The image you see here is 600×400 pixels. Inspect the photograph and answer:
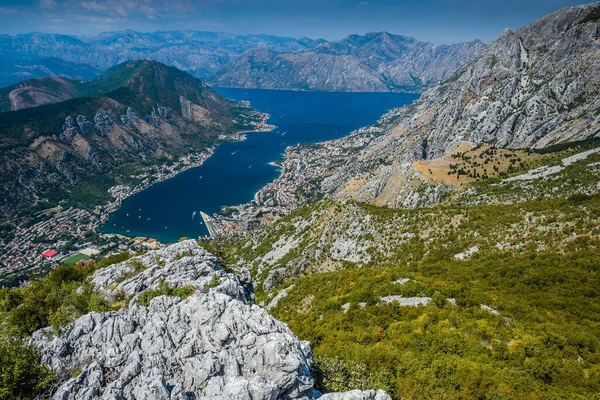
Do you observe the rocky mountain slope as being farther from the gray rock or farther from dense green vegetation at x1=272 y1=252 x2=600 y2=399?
the gray rock

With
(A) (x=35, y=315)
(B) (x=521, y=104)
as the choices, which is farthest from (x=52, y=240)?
(B) (x=521, y=104)

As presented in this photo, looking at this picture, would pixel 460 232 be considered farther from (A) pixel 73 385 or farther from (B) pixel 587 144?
(B) pixel 587 144

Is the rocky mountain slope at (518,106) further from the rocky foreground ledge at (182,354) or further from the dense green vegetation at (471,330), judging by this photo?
the rocky foreground ledge at (182,354)

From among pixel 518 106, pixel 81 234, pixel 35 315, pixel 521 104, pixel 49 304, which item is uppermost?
pixel 521 104

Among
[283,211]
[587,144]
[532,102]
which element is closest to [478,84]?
[532,102]

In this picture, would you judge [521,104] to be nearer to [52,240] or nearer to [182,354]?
[182,354]

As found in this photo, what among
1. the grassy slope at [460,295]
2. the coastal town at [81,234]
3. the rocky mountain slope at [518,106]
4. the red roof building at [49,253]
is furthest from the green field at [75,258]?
the rocky mountain slope at [518,106]
